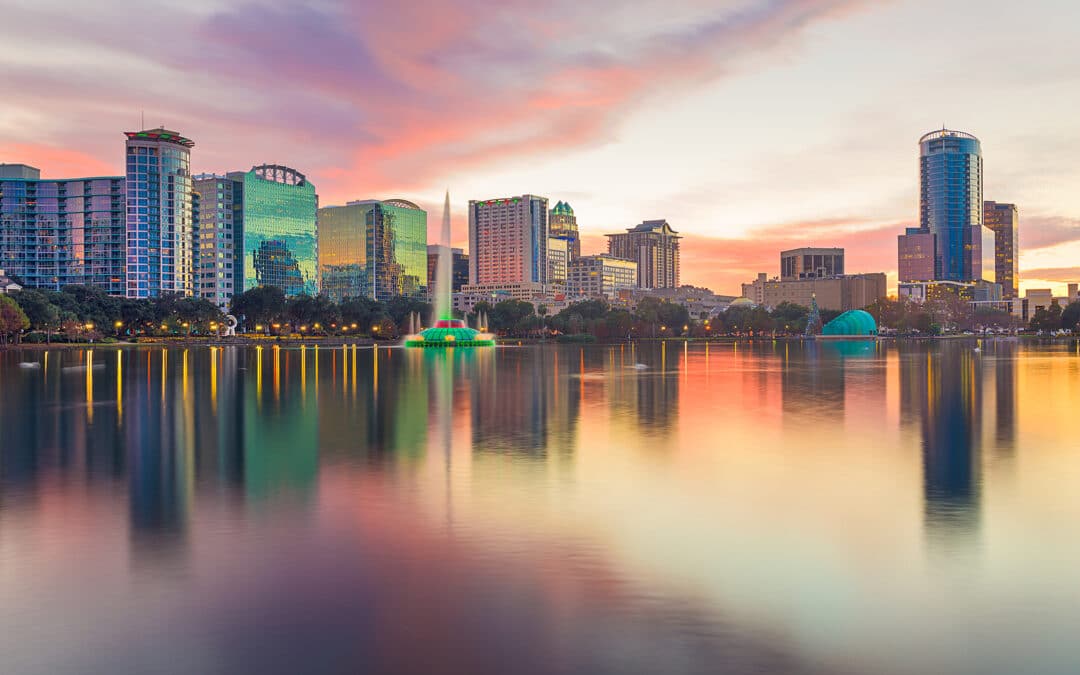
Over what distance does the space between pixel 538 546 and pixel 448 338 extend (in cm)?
11553

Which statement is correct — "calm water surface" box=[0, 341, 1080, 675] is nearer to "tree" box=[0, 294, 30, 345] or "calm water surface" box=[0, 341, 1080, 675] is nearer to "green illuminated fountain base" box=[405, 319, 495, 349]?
"tree" box=[0, 294, 30, 345]

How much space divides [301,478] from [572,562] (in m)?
9.04

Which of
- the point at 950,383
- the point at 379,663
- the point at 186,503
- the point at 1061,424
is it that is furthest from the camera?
the point at 950,383

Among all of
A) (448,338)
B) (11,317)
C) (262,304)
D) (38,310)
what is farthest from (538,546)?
(262,304)

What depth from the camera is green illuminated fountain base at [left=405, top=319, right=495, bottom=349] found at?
127 m

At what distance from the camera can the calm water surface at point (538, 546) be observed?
369 inches

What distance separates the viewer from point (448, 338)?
12794 cm

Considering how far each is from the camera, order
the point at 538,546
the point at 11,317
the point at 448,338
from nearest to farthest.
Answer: the point at 538,546 → the point at 11,317 → the point at 448,338

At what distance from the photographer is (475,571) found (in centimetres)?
1205

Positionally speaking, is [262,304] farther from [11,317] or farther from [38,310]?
[11,317]

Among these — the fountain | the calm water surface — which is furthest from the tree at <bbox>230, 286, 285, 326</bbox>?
the calm water surface

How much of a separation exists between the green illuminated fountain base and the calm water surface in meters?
96.6

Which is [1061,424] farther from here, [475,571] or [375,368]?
[375,368]

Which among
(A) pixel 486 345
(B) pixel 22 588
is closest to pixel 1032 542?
(B) pixel 22 588
